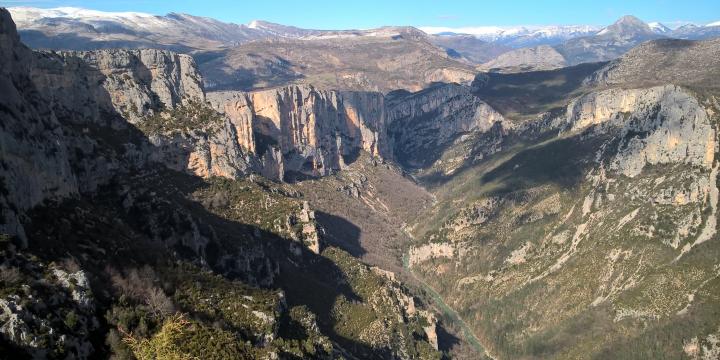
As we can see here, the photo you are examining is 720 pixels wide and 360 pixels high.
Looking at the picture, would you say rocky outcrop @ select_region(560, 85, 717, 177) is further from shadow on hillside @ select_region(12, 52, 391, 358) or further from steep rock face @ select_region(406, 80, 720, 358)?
shadow on hillside @ select_region(12, 52, 391, 358)

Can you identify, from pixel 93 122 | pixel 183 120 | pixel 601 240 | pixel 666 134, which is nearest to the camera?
pixel 93 122

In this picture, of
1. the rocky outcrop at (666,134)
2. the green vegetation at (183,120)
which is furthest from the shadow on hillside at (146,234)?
the rocky outcrop at (666,134)

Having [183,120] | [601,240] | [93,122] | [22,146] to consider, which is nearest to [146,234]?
[22,146]

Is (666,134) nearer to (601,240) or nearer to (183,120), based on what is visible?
(601,240)

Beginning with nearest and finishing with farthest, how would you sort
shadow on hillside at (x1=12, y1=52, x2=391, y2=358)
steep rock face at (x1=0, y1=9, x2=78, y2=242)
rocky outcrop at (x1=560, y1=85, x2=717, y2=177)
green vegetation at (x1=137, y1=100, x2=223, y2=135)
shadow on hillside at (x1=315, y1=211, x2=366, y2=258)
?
steep rock face at (x1=0, y1=9, x2=78, y2=242) < shadow on hillside at (x1=12, y1=52, x2=391, y2=358) < green vegetation at (x1=137, y1=100, x2=223, y2=135) < rocky outcrop at (x1=560, y1=85, x2=717, y2=177) < shadow on hillside at (x1=315, y1=211, x2=366, y2=258)

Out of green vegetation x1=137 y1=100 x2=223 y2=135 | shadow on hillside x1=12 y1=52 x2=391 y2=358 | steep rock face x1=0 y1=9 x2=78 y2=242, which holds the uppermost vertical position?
steep rock face x1=0 y1=9 x2=78 y2=242

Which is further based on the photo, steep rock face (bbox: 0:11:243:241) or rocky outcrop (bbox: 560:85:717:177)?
rocky outcrop (bbox: 560:85:717:177)

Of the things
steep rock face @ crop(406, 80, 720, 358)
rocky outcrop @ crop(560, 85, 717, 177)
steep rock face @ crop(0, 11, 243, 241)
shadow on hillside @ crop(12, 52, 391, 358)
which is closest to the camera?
shadow on hillside @ crop(12, 52, 391, 358)

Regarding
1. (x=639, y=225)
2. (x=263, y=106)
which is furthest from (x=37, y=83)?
(x=639, y=225)

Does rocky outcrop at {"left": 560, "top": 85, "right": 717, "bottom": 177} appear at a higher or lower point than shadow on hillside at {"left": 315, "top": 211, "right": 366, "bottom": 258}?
higher

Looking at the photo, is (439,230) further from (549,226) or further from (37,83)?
(37,83)

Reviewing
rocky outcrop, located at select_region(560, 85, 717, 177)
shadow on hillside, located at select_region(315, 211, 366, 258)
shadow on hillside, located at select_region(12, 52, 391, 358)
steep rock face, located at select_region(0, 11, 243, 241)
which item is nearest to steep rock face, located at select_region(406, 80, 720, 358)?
rocky outcrop, located at select_region(560, 85, 717, 177)
